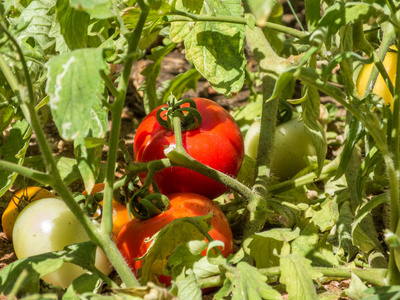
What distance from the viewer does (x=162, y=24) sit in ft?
4.35

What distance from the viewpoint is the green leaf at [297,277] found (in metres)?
0.97

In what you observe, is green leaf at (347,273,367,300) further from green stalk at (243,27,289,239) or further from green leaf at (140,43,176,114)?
green leaf at (140,43,176,114)

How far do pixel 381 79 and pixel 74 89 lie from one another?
1032 mm

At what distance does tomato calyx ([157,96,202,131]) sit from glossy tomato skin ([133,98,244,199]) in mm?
16

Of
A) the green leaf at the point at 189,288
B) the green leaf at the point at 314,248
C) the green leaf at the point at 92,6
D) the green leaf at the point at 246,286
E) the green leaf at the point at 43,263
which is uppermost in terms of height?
the green leaf at the point at 92,6

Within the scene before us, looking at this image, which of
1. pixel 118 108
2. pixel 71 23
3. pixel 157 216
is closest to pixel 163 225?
pixel 157 216

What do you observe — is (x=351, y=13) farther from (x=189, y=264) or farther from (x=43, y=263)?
(x=43, y=263)

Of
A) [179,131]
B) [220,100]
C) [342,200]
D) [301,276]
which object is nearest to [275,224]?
[342,200]

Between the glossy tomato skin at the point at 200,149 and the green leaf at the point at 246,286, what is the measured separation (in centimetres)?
46

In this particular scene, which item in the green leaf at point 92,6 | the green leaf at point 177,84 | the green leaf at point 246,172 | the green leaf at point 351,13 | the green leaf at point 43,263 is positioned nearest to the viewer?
the green leaf at point 92,6

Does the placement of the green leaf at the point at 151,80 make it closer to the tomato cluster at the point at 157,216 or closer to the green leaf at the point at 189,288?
the tomato cluster at the point at 157,216

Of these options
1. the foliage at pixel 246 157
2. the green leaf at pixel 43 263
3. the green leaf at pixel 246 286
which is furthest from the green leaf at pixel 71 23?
the green leaf at pixel 246 286

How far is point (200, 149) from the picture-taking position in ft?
4.52

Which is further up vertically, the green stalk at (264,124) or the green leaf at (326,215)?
the green stalk at (264,124)
